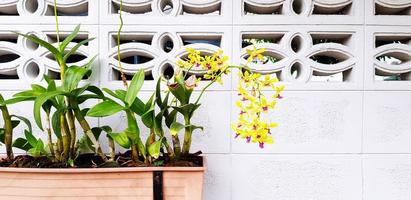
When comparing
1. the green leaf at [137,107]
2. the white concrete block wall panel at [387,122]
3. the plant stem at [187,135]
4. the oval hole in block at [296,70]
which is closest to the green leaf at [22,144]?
→ the green leaf at [137,107]

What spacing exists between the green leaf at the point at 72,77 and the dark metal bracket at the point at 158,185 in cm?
33

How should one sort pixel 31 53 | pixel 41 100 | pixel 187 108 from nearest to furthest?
pixel 41 100 < pixel 187 108 < pixel 31 53

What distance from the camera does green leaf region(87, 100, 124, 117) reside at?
2.67ft

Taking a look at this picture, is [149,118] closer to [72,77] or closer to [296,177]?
[72,77]

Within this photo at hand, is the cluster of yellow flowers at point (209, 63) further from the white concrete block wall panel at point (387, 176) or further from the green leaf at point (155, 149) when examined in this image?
the white concrete block wall panel at point (387, 176)

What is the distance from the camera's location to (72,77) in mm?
→ 857

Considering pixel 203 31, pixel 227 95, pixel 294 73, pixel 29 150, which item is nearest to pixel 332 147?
pixel 294 73

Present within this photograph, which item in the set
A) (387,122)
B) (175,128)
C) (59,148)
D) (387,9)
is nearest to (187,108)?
(175,128)

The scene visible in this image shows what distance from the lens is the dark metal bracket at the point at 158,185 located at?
32.5 inches

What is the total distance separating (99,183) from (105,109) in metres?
0.20

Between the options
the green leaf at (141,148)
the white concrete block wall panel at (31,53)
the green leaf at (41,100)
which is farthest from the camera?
the white concrete block wall panel at (31,53)

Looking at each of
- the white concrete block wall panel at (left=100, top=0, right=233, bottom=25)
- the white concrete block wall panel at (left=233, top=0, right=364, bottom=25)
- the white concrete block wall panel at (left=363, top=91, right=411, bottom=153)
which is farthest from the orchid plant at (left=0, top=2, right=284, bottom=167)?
the white concrete block wall panel at (left=363, top=91, right=411, bottom=153)

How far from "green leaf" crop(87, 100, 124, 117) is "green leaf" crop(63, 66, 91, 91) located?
89 mm

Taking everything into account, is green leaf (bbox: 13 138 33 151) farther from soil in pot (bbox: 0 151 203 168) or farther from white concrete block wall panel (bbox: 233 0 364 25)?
white concrete block wall panel (bbox: 233 0 364 25)
